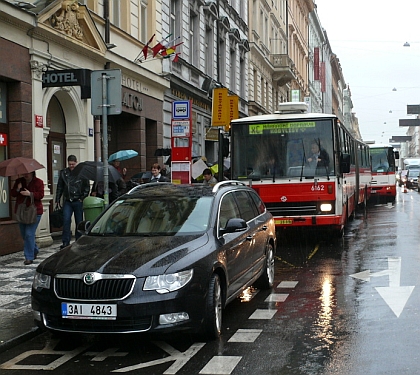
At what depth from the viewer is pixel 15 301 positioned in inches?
330

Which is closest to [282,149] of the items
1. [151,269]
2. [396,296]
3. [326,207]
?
[326,207]

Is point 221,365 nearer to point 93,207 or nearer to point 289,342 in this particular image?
point 289,342

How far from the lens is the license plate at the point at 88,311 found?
5.92 m

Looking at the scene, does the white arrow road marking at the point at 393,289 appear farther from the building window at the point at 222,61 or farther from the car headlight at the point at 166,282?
the building window at the point at 222,61

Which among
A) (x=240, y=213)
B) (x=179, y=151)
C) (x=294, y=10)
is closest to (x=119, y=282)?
(x=240, y=213)

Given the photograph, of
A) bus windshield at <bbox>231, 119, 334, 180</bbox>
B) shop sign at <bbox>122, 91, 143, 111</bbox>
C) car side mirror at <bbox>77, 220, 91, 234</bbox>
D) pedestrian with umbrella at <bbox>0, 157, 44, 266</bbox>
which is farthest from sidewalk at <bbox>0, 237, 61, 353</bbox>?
shop sign at <bbox>122, 91, 143, 111</bbox>

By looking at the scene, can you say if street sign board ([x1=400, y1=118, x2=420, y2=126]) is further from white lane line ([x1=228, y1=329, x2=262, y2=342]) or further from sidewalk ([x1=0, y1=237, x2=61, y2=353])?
white lane line ([x1=228, y1=329, x2=262, y2=342])

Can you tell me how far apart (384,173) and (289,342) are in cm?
2824

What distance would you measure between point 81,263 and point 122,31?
13479mm

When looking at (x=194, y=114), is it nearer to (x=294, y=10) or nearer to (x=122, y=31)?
(x=122, y=31)

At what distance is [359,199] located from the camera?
25.2m

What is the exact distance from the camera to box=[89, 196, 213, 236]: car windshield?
284 inches

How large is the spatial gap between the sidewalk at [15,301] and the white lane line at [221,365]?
2087mm

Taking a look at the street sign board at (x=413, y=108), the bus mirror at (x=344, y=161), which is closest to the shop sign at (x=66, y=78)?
the bus mirror at (x=344, y=161)
